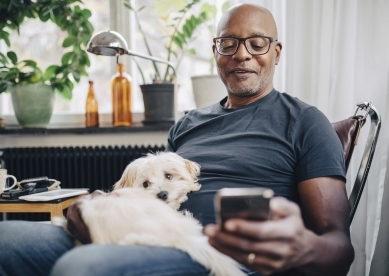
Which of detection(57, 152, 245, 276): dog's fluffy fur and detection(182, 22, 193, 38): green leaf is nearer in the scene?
detection(57, 152, 245, 276): dog's fluffy fur

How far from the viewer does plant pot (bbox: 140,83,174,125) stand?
2625 mm

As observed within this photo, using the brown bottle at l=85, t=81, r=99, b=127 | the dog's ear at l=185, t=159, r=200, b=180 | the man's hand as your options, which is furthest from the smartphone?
the brown bottle at l=85, t=81, r=99, b=127

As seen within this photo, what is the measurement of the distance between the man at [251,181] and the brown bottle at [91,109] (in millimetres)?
1205

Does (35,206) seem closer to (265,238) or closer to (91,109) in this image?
(91,109)

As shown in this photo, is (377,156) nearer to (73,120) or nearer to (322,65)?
(322,65)

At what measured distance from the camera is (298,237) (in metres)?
0.85

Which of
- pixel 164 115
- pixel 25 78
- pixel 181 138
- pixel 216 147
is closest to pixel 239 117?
pixel 216 147

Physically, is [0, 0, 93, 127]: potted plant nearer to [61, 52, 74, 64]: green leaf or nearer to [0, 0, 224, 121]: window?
[61, 52, 74, 64]: green leaf

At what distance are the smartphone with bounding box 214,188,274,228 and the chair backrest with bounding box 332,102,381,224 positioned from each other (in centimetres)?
74

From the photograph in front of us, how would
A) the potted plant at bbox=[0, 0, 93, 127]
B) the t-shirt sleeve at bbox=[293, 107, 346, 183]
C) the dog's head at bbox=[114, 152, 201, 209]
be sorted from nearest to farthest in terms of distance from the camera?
the t-shirt sleeve at bbox=[293, 107, 346, 183], the dog's head at bbox=[114, 152, 201, 209], the potted plant at bbox=[0, 0, 93, 127]

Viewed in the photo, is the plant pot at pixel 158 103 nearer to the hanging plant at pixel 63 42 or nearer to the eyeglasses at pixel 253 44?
the hanging plant at pixel 63 42

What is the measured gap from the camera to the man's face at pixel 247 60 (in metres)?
1.55

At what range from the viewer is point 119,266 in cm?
89

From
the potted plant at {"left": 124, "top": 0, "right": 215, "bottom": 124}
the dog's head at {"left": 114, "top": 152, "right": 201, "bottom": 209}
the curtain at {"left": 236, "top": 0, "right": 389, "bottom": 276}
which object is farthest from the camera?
the potted plant at {"left": 124, "top": 0, "right": 215, "bottom": 124}
